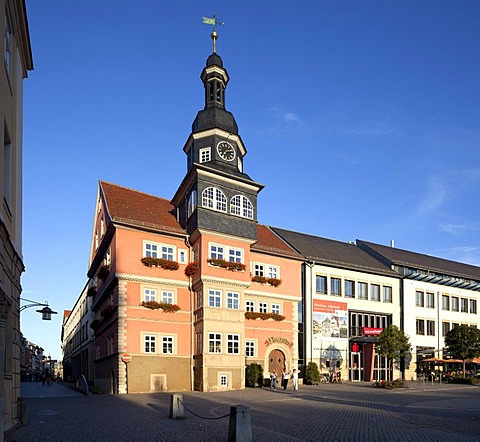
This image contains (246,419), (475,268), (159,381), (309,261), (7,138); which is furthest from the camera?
(475,268)

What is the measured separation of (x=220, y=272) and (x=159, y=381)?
25.5 ft

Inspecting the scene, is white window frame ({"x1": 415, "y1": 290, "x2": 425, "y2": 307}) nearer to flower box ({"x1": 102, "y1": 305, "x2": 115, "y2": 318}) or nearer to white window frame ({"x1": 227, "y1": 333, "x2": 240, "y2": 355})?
white window frame ({"x1": 227, "y1": 333, "x2": 240, "y2": 355})

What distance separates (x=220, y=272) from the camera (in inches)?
1409

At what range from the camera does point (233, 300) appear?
1422 inches

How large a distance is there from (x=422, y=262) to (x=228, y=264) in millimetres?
28170

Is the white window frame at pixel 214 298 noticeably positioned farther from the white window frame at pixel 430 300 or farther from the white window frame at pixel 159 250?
the white window frame at pixel 430 300

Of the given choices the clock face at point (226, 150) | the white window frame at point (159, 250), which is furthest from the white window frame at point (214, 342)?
the clock face at point (226, 150)

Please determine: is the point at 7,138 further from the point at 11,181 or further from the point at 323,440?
the point at 323,440

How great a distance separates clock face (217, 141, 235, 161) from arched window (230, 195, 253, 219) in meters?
3.97

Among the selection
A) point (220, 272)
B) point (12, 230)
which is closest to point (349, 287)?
point (220, 272)

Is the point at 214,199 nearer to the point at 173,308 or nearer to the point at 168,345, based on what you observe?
the point at 173,308

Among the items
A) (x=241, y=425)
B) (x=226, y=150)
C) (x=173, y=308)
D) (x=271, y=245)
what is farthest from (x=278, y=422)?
(x=226, y=150)

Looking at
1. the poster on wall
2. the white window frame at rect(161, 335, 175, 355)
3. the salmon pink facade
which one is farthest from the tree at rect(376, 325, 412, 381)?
the white window frame at rect(161, 335, 175, 355)

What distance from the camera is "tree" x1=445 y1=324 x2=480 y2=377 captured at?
45688 mm
